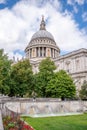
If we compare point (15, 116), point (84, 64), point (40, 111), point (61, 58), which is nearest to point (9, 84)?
point (40, 111)

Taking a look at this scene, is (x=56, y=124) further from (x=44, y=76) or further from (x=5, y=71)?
(x=44, y=76)

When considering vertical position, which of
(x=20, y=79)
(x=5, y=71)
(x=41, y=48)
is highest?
(x=41, y=48)

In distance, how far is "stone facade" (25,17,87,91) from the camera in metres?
66.4

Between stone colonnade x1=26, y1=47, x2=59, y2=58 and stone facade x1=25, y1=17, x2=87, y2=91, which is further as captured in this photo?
stone colonnade x1=26, y1=47, x2=59, y2=58

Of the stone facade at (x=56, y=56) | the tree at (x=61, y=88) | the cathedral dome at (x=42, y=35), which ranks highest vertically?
the cathedral dome at (x=42, y=35)

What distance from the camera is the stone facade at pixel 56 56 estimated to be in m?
66.4

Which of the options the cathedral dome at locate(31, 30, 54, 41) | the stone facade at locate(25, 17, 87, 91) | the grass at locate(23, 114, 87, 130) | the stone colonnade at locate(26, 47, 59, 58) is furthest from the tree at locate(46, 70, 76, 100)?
the cathedral dome at locate(31, 30, 54, 41)

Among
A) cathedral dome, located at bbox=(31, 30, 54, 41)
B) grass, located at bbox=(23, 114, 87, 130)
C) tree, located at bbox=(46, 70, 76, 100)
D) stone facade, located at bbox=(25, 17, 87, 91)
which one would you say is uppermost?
cathedral dome, located at bbox=(31, 30, 54, 41)

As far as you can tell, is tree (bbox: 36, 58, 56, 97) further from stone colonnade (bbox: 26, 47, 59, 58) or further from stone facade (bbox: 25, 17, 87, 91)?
stone colonnade (bbox: 26, 47, 59, 58)

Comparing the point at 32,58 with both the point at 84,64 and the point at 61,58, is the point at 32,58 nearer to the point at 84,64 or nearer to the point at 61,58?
the point at 61,58

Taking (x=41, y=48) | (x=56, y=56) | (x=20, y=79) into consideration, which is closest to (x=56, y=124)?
(x=20, y=79)

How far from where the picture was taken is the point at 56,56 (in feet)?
310

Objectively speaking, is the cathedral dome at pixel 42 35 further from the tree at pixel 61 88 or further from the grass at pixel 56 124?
the grass at pixel 56 124

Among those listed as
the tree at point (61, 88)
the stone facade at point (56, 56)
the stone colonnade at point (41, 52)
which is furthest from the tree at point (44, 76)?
the stone colonnade at point (41, 52)
